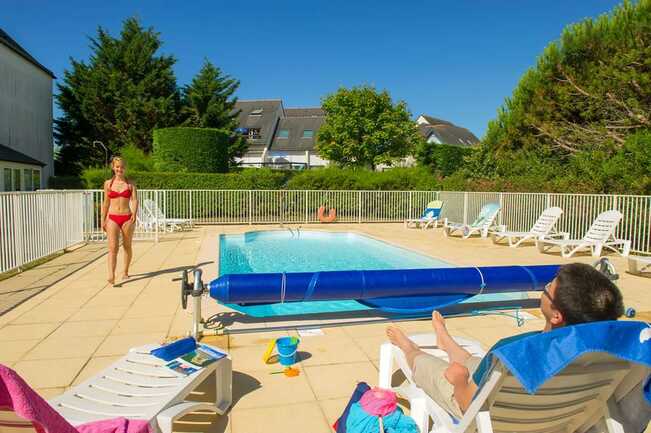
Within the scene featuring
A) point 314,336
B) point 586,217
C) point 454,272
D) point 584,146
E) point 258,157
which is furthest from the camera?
point 258,157

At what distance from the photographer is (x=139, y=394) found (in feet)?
6.86

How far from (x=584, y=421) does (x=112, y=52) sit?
2781 cm

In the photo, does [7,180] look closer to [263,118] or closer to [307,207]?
[307,207]

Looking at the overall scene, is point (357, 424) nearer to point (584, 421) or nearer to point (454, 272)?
point (584, 421)

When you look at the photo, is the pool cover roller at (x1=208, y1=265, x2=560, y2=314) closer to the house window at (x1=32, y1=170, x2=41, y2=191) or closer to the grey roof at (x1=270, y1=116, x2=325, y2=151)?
the house window at (x1=32, y1=170, x2=41, y2=191)

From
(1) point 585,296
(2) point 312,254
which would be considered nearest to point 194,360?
(1) point 585,296

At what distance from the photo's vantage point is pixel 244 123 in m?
39.0

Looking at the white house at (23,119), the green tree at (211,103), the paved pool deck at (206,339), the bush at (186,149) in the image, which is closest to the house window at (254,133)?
the green tree at (211,103)

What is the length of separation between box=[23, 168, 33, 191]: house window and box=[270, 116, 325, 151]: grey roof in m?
19.2

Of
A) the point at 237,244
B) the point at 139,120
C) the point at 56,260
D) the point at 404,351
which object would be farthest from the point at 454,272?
the point at 139,120

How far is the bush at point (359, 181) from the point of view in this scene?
1789 centimetres

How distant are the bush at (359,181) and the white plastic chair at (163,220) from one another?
5184 mm

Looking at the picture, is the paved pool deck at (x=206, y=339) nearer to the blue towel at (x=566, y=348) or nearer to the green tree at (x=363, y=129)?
the blue towel at (x=566, y=348)

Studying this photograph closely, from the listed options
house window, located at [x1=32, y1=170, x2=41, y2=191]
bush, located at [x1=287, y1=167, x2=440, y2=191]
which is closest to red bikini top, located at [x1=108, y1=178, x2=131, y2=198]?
bush, located at [x1=287, y1=167, x2=440, y2=191]
